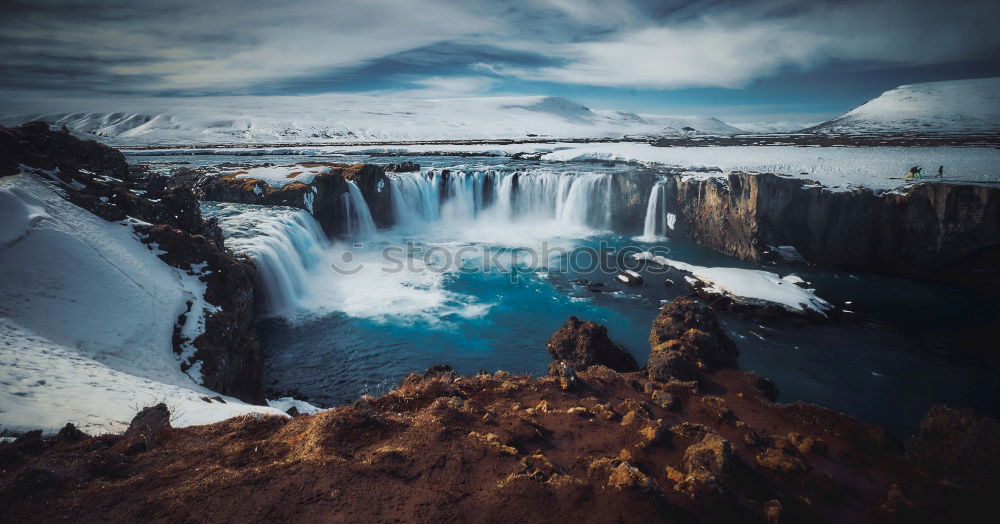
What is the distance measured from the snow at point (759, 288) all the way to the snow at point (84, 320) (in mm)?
20485

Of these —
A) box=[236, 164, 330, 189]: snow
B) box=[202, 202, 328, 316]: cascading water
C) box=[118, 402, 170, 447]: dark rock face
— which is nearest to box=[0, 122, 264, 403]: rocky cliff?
box=[202, 202, 328, 316]: cascading water

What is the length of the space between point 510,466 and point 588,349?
7.37m

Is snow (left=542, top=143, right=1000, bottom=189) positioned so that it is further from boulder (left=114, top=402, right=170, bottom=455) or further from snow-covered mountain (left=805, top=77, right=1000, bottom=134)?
snow-covered mountain (left=805, top=77, right=1000, bottom=134)

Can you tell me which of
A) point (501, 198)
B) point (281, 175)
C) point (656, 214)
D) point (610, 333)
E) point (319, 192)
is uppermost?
point (281, 175)

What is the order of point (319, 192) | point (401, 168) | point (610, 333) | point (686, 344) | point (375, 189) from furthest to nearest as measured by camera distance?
1. point (401, 168)
2. point (375, 189)
3. point (319, 192)
4. point (610, 333)
5. point (686, 344)

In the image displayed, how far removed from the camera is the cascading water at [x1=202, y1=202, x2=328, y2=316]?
1916 cm

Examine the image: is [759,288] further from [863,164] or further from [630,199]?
[863,164]

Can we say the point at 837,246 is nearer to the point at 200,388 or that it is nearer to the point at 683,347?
the point at 683,347

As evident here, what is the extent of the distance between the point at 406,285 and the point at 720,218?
22741 millimetres

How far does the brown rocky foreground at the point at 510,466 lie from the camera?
15.3ft

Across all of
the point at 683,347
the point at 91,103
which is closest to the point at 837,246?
the point at 683,347

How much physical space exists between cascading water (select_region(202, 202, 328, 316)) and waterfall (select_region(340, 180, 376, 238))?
484 cm

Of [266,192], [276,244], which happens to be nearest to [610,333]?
[276,244]

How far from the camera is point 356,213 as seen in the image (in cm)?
3406
